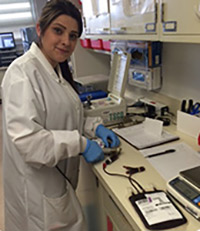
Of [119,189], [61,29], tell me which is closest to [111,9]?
[61,29]

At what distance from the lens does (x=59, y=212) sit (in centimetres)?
104

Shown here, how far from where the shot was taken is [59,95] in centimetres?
101

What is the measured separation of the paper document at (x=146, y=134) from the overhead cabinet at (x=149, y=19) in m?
0.47

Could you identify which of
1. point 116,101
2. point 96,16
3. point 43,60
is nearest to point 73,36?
point 43,60

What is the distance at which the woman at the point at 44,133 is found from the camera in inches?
34.7

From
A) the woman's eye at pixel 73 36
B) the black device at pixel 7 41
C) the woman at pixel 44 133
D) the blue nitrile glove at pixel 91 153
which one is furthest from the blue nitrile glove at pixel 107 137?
the black device at pixel 7 41

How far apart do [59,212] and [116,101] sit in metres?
0.81

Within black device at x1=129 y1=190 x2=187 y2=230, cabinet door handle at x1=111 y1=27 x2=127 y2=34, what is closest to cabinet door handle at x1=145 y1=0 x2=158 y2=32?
cabinet door handle at x1=111 y1=27 x2=127 y2=34

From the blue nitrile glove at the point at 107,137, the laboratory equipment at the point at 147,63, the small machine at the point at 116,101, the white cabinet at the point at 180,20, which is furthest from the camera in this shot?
the laboratory equipment at the point at 147,63

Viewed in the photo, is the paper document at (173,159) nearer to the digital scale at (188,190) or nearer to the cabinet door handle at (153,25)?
the digital scale at (188,190)

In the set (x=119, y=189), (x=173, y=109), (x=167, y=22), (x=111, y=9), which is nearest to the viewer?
(x=119, y=189)

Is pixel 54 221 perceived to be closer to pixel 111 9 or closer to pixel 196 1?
pixel 196 1

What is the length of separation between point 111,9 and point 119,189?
1.08 m

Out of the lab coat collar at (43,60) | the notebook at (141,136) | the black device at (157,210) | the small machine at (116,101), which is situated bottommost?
the notebook at (141,136)
